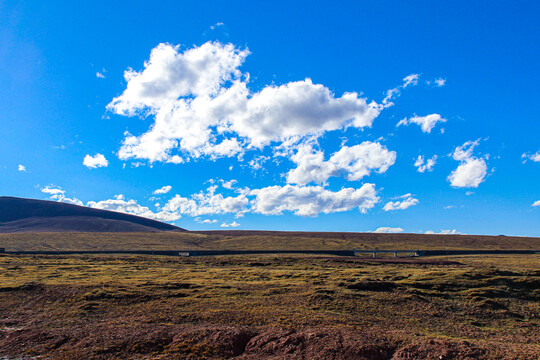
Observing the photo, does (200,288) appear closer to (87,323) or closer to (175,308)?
(175,308)

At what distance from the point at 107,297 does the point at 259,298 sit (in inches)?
450

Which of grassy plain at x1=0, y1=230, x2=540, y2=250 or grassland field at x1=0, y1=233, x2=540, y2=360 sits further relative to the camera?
grassy plain at x1=0, y1=230, x2=540, y2=250

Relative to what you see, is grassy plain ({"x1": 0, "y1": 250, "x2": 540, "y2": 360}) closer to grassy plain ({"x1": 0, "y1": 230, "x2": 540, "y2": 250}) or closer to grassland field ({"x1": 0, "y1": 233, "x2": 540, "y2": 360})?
grassland field ({"x1": 0, "y1": 233, "x2": 540, "y2": 360})

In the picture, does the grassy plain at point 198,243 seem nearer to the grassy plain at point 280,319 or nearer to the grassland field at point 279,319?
the grassland field at point 279,319

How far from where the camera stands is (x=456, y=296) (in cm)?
2762

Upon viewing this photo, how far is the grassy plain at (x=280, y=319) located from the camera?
50.8 ft

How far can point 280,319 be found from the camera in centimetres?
2042

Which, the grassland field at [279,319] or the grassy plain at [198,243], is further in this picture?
the grassy plain at [198,243]

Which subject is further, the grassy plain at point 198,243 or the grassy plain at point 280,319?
the grassy plain at point 198,243

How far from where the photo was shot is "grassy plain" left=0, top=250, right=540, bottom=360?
15.5 meters

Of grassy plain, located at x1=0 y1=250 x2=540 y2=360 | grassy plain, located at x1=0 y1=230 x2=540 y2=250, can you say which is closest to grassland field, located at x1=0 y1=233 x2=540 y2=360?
grassy plain, located at x1=0 y1=250 x2=540 y2=360

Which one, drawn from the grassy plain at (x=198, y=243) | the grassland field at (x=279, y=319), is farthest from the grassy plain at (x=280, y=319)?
the grassy plain at (x=198, y=243)

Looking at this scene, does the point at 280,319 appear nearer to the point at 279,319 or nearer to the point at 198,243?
the point at 279,319

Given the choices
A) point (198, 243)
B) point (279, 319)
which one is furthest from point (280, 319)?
point (198, 243)
